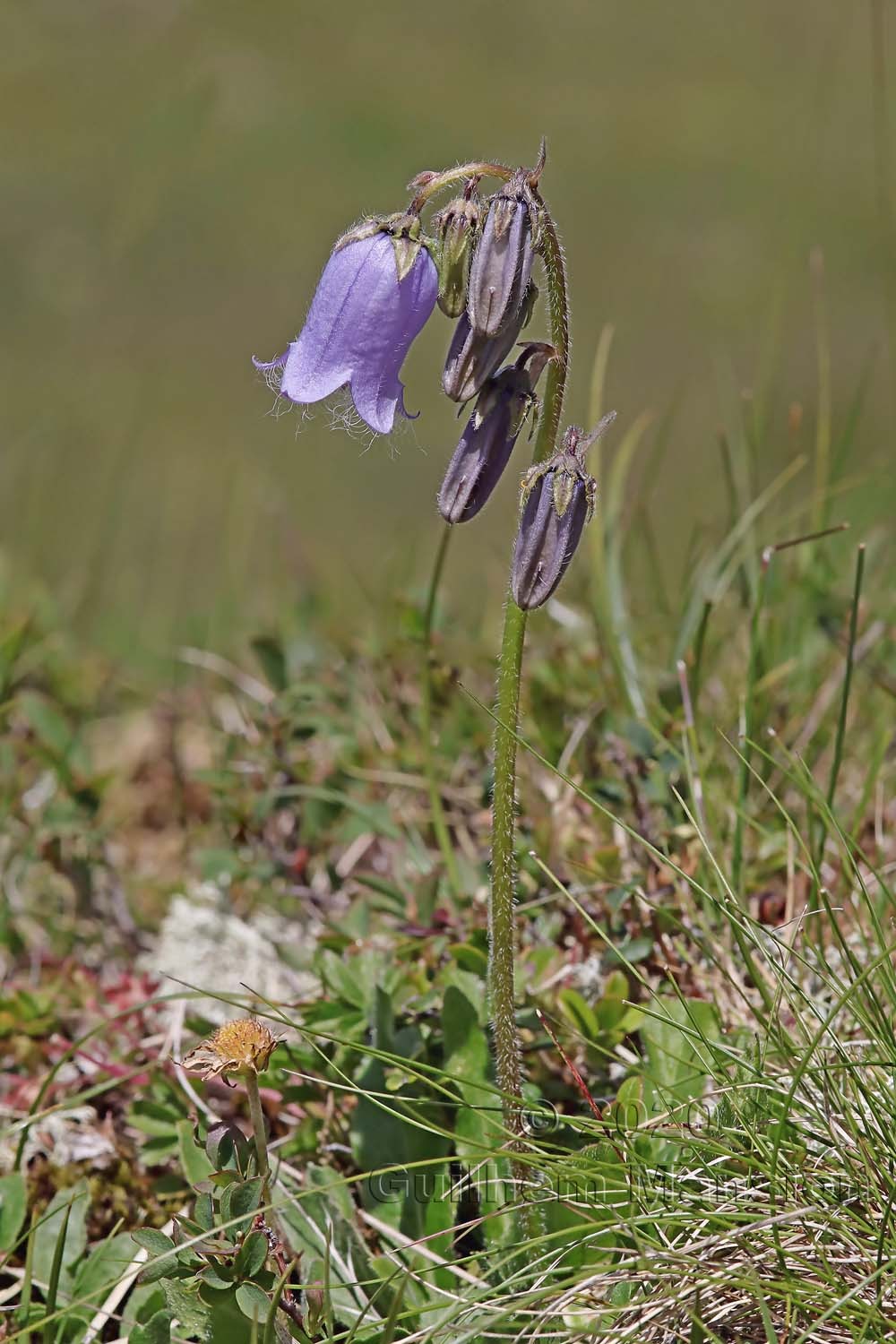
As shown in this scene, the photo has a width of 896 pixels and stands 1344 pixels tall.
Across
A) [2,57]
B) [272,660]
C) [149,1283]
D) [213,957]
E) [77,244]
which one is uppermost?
[2,57]

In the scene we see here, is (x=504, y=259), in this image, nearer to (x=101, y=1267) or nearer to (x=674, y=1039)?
(x=674, y=1039)

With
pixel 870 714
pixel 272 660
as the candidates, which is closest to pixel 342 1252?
pixel 272 660

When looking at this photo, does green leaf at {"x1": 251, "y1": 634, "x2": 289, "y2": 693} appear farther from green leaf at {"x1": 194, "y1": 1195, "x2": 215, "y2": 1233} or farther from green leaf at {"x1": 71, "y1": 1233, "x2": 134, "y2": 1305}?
green leaf at {"x1": 194, "y1": 1195, "x2": 215, "y2": 1233}

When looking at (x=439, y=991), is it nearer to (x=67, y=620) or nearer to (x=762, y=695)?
(x=762, y=695)

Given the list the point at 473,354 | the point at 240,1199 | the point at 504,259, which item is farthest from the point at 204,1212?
the point at 504,259

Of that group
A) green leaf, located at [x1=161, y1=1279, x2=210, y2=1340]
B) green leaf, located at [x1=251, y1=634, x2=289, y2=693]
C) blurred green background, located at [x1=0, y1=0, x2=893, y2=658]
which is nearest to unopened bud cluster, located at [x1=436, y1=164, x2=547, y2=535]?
green leaf, located at [x1=161, y1=1279, x2=210, y2=1340]

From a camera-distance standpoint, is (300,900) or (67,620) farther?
(67,620)

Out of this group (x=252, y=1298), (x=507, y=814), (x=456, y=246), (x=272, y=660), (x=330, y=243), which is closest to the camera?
(x=252, y=1298)
